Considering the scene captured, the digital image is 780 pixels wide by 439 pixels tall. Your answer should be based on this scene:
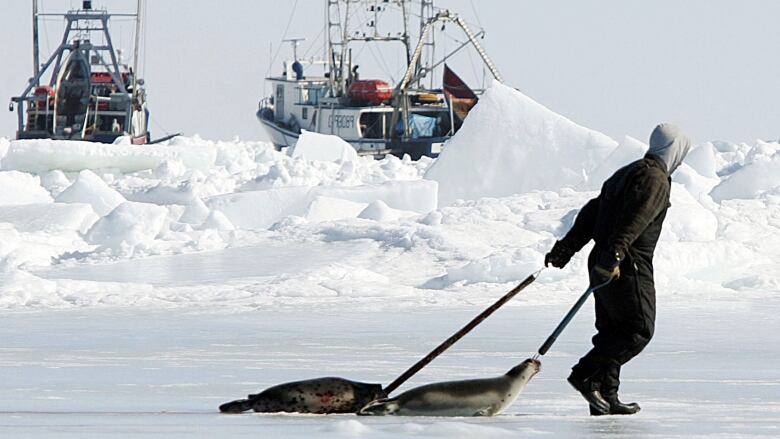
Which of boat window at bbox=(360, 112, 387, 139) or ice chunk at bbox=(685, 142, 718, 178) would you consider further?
boat window at bbox=(360, 112, 387, 139)

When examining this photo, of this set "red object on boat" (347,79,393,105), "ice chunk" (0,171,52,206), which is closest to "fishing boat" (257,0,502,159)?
"red object on boat" (347,79,393,105)

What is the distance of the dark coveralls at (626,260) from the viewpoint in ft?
15.5

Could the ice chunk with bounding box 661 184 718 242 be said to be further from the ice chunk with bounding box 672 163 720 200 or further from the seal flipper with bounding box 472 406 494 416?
the seal flipper with bounding box 472 406 494 416

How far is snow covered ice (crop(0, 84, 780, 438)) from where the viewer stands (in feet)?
16.6

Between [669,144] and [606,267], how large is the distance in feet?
1.60

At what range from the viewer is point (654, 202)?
4.73 metres

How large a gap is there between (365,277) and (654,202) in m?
6.50

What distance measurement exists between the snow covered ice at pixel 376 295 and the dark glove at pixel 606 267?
17.6 inches

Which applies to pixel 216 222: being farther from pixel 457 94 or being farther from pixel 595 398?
pixel 457 94

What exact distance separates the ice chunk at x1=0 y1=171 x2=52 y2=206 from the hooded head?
15088mm

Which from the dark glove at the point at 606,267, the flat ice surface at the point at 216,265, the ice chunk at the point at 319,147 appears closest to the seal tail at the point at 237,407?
the dark glove at the point at 606,267

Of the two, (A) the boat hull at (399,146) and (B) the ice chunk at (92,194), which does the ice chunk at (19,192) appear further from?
(A) the boat hull at (399,146)

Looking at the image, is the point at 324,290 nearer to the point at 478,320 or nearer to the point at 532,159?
the point at 478,320

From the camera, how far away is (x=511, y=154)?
17.1 meters
